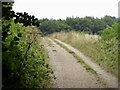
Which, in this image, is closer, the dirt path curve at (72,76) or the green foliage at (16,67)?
the green foliage at (16,67)

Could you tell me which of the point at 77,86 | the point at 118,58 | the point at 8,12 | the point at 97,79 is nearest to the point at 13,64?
the point at 8,12

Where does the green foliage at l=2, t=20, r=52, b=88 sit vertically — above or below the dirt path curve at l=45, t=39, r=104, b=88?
above

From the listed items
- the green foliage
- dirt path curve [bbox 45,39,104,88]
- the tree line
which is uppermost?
the green foliage

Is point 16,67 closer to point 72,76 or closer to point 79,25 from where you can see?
point 72,76

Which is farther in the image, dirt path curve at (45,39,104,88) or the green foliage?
dirt path curve at (45,39,104,88)

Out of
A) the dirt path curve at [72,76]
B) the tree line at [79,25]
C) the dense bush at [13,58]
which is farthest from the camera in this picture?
the tree line at [79,25]

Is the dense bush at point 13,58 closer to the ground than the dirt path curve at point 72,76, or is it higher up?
higher up

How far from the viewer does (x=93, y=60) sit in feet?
61.1

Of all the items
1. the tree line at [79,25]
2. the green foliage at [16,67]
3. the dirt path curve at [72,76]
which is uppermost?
the green foliage at [16,67]

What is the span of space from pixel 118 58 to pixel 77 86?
5.03 metres

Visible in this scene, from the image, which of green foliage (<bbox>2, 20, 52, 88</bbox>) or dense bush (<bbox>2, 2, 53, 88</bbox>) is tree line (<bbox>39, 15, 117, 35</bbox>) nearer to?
green foliage (<bbox>2, 20, 52, 88</bbox>)

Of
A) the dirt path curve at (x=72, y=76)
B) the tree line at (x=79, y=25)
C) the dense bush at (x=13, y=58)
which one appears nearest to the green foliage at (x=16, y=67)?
the dense bush at (x=13, y=58)

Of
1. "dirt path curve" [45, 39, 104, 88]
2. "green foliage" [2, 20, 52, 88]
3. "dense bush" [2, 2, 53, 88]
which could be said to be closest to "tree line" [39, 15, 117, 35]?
"dirt path curve" [45, 39, 104, 88]

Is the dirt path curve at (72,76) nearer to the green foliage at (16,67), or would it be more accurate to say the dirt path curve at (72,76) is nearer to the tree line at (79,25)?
the green foliage at (16,67)
